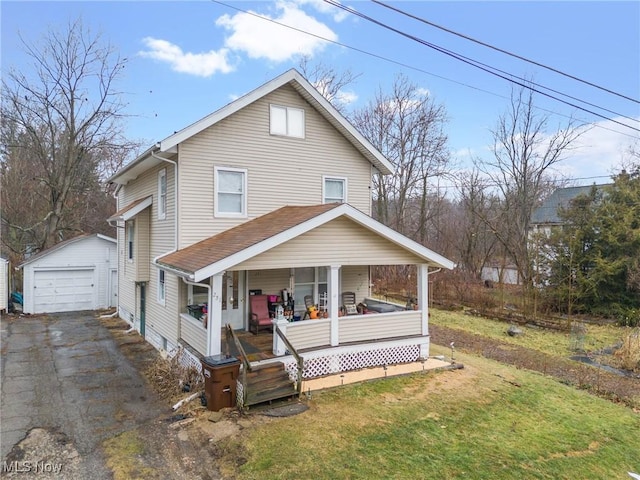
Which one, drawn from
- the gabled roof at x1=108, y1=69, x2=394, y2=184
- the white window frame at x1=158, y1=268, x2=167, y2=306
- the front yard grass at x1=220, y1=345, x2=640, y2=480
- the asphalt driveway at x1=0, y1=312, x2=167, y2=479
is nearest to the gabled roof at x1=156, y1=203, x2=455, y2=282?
the white window frame at x1=158, y1=268, x2=167, y2=306

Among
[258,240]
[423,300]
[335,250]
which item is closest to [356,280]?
[423,300]

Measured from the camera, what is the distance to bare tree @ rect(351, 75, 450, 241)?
29797mm

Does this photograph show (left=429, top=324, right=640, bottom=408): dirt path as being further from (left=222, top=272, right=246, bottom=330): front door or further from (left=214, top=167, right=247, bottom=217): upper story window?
(left=214, top=167, right=247, bottom=217): upper story window

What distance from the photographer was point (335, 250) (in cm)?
959

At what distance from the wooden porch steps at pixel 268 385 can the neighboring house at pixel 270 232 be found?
0.59m

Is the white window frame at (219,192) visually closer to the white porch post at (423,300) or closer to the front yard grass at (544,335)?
the white porch post at (423,300)

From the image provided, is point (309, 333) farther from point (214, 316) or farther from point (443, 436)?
point (443, 436)

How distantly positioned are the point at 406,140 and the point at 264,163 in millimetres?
20846

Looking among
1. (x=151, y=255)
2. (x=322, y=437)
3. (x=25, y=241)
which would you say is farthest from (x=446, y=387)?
(x=25, y=241)

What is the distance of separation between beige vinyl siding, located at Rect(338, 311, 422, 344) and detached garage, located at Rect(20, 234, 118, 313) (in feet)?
43.6

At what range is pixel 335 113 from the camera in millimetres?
12086

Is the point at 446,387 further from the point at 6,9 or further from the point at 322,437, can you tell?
the point at 6,9

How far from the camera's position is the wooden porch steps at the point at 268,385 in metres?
7.58

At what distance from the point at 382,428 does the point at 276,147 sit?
313 inches
